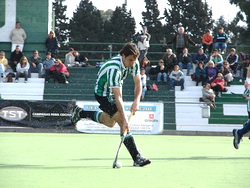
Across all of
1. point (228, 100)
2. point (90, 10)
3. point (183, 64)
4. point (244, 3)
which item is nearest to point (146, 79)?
point (183, 64)

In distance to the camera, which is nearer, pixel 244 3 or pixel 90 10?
pixel 244 3

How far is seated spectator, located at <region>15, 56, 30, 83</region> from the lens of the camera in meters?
26.4

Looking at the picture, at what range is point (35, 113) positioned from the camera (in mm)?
23234

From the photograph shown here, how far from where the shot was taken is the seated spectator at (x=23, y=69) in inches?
1040

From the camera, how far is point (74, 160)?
11.1 meters

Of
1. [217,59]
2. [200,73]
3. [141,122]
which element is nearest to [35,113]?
[141,122]

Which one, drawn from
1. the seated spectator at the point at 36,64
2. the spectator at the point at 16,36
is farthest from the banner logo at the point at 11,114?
the spectator at the point at 16,36

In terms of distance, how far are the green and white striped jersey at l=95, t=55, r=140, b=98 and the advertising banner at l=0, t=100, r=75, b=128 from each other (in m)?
12.8

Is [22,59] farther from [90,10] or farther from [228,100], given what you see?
[90,10]

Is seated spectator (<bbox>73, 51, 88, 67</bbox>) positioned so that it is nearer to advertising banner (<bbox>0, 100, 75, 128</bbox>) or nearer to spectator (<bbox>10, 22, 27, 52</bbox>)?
spectator (<bbox>10, 22, 27, 52</bbox>)

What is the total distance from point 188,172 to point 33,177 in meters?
2.26

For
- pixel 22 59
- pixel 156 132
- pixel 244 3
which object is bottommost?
pixel 156 132

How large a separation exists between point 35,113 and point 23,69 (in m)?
3.87

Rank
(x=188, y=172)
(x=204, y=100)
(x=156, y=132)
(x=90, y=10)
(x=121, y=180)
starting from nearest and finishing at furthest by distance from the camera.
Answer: (x=121, y=180) < (x=188, y=172) < (x=156, y=132) < (x=204, y=100) < (x=90, y=10)
